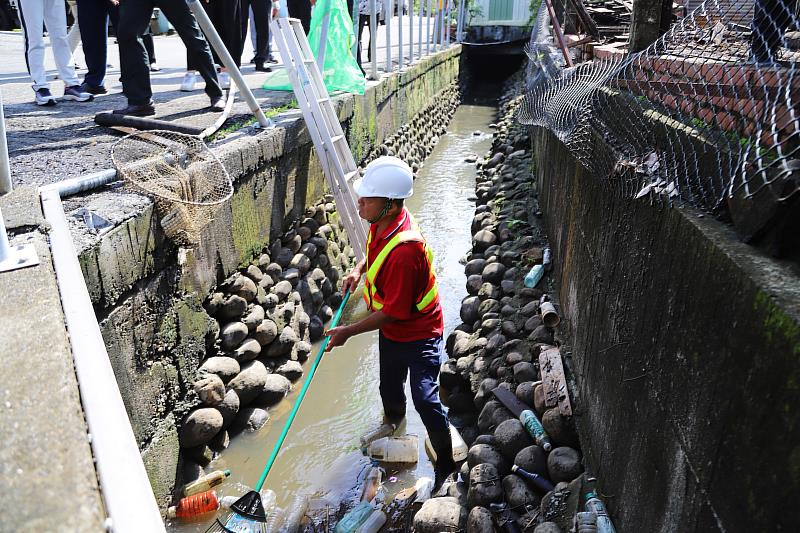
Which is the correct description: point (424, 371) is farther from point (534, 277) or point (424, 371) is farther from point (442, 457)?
point (534, 277)

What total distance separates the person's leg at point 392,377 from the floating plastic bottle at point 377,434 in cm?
8

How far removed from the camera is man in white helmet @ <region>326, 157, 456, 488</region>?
3.51 metres

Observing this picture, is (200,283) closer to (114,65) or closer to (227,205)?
(227,205)

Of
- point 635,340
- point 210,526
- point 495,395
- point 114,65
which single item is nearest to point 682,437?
point 635,340

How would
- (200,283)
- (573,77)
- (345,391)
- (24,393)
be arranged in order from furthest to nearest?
(573,77)
(345,391)
(200,283)
(24,393)

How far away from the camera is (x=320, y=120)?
6.05 m

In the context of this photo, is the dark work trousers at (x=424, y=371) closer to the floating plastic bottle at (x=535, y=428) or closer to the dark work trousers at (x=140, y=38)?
the floating plastic bottle at (x=535, y=428)

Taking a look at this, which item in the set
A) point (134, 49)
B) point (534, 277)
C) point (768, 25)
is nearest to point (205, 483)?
point (534, 277)

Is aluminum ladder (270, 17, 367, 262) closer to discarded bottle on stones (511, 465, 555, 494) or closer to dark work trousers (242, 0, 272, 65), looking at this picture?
dark work trousers (242, 0, 272, 65)

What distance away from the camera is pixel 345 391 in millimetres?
5215

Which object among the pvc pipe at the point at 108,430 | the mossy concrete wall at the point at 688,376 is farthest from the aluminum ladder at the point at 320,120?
the pvc pipe at the point at 108,430

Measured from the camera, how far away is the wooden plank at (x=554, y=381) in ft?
11.9

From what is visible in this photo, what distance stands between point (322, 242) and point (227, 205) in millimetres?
1789

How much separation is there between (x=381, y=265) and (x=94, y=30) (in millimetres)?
4479
